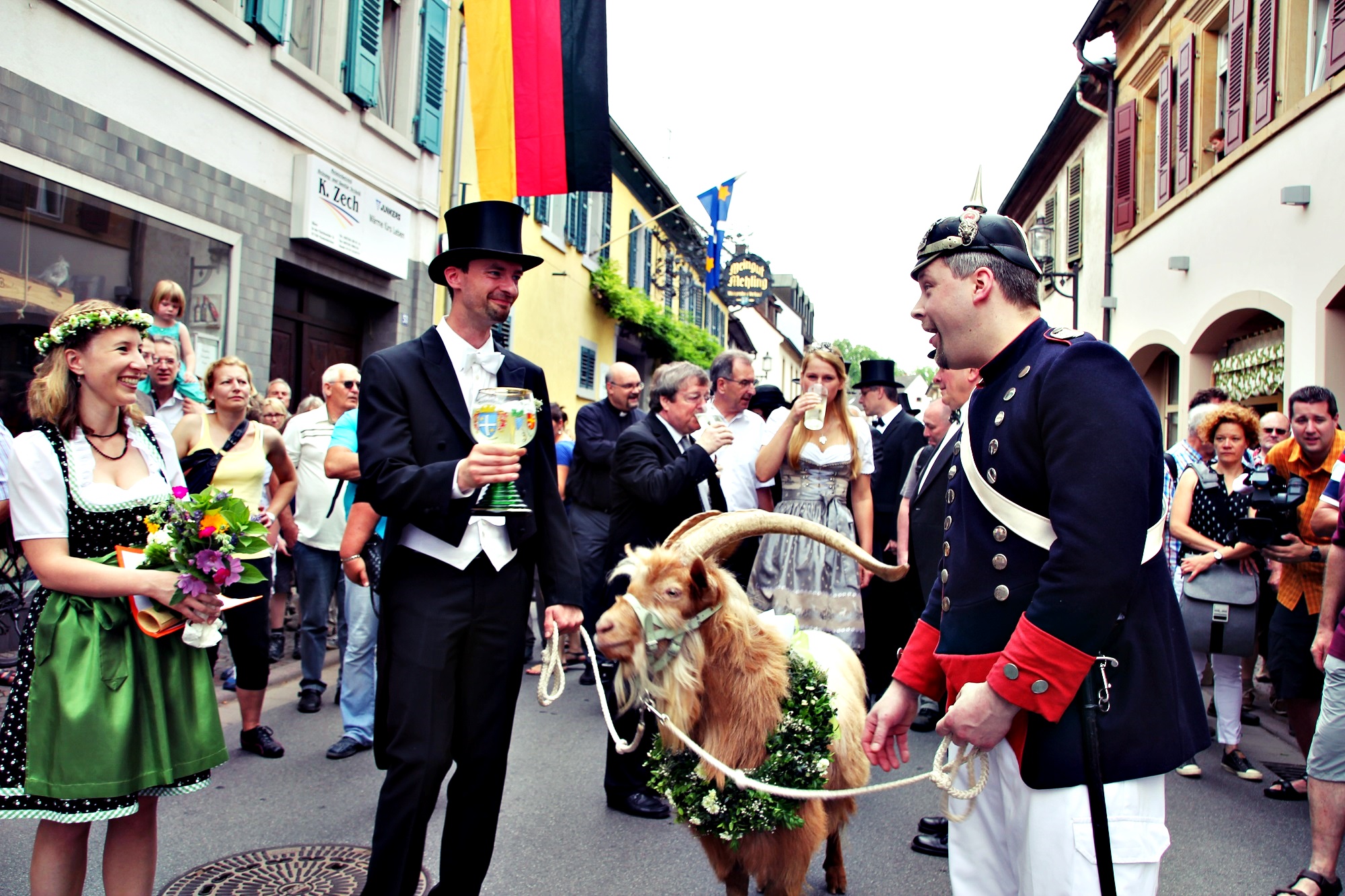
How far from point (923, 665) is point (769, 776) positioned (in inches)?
41.3

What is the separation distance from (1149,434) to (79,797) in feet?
10.3

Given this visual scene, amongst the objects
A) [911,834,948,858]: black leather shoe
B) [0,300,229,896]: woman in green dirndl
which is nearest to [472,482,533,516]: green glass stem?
[0,300,229,896]: woman in green dirndl

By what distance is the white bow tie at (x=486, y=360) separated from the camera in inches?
130

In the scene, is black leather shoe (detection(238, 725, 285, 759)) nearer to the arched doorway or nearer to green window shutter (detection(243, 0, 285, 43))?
green window shutter (detection(243, 0, 285, 43))

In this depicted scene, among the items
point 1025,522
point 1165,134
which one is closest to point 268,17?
point 1025,522

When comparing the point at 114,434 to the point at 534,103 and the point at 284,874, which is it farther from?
the point at 534,103

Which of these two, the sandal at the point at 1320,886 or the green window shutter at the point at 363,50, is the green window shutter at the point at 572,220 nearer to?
the green window shutter at the point at 363,50

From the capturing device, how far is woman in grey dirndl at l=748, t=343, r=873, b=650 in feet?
16.8

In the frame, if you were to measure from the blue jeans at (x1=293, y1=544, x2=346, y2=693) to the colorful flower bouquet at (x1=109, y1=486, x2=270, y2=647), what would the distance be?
314cm

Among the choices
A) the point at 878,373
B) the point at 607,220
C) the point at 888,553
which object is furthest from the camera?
the point at 607,220

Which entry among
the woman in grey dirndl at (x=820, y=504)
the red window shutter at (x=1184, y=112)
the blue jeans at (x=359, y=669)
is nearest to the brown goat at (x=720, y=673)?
the woman in grey dirndl at (x=820, y=504)

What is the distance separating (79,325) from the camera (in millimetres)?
3135

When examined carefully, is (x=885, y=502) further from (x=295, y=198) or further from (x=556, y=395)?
(x=556, y=395)

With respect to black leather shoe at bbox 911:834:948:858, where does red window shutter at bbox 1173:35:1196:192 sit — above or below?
above
